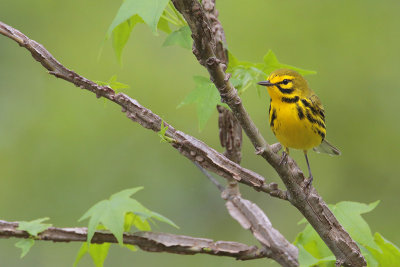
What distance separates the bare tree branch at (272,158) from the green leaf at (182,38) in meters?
0.09

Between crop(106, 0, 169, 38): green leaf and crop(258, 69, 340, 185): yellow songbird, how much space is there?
32.0 inches

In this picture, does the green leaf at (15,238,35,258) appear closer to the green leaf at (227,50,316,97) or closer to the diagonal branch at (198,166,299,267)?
the diagonal branch at (198,166,299,267)

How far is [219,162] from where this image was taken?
57.3 inches

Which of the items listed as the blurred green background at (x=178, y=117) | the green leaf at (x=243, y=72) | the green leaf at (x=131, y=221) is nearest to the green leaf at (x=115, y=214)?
the green leaf at (x=131, y=221)

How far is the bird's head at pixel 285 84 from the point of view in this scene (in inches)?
78.6

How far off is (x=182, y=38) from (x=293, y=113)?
660 mm

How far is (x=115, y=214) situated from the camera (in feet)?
5.41

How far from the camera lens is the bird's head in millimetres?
1997

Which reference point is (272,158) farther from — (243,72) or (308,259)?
(243,72)

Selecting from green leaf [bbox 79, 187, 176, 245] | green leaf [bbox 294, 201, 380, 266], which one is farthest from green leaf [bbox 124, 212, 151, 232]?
green leaf [bbox 294, 201, 380, 266]

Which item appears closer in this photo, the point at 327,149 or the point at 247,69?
the point at 247,69

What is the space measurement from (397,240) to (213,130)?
1448 mm

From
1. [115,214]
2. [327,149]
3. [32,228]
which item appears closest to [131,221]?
[115,214]

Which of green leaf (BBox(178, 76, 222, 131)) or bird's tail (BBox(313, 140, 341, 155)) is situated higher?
bird's tail (BBox(313, 140, 341, 155))
